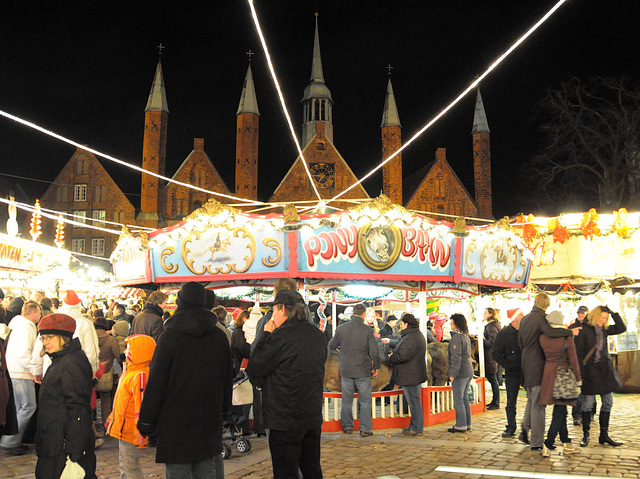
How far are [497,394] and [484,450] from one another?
4.13 metres

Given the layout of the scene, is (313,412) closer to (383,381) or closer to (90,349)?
(90,349)

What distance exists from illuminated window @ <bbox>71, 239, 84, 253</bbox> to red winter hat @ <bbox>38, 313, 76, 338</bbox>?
121ft

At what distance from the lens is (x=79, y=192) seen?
39938 mm

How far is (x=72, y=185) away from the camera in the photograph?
1569 inches

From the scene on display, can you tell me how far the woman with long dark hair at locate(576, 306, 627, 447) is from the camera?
7.18 metres

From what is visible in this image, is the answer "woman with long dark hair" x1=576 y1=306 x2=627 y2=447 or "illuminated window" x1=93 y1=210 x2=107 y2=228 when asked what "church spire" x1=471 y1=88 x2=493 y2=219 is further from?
"woman with long dark hair" x1=576 y1=306 x2=627 y2=447

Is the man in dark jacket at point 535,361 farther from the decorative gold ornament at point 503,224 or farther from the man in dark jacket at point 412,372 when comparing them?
the decorative gold ornament at point 503,224

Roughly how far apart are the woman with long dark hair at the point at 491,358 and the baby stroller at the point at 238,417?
5562mm

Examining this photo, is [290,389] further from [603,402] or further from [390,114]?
[390,114]

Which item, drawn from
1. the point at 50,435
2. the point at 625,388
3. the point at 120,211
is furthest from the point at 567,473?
the point at 120,211

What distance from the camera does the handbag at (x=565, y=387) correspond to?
6.48 m

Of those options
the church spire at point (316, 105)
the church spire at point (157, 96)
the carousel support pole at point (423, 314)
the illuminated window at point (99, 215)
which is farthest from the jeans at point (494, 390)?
the illuminated window at point (99, 215)

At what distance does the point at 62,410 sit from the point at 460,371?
599 cm

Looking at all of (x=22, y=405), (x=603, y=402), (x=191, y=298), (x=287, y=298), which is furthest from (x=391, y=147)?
(x=191, y=298)
